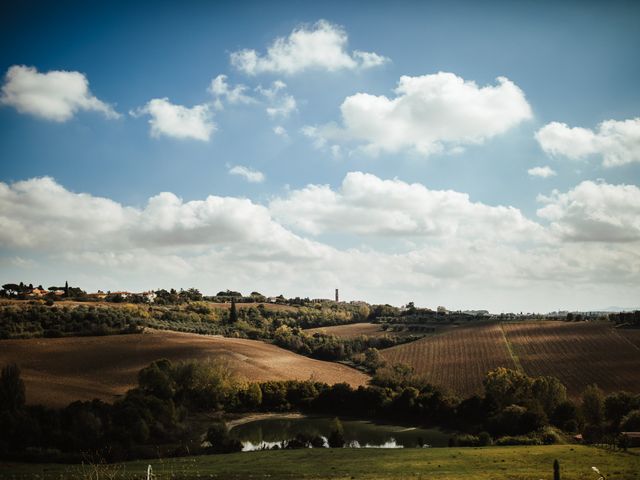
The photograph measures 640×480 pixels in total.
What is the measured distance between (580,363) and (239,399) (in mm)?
57492

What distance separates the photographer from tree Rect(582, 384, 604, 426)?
6034cm

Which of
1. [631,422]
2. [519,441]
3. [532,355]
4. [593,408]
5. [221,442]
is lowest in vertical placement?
[221,442]

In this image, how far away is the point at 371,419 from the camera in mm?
76562

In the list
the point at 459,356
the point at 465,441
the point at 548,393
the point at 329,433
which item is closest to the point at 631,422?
the point at 548,393

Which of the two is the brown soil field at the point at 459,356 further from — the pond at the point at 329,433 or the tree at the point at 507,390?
the pond at the point at 329,433

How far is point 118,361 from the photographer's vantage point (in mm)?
89812

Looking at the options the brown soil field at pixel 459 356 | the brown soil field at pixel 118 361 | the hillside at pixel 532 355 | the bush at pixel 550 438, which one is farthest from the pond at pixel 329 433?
the brown soil field at pixel 118 361

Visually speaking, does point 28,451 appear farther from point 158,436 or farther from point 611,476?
point 611,476

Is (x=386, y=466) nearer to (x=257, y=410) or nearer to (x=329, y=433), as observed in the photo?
(x=329, y=433)

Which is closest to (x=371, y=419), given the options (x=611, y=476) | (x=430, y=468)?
(x=430, y=468)

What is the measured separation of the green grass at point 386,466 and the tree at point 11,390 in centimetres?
1523

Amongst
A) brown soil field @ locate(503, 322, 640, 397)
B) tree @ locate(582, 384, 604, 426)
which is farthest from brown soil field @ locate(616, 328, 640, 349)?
tree @ locate(582, 384, 604, 426)

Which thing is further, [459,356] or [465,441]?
[459,356]

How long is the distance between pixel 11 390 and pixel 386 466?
4173 centimetres
